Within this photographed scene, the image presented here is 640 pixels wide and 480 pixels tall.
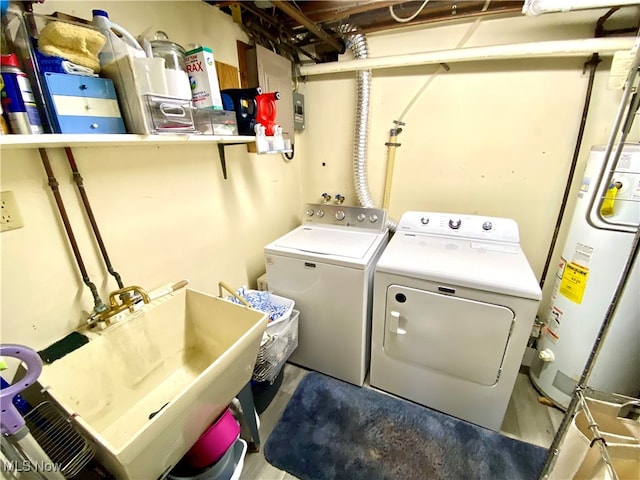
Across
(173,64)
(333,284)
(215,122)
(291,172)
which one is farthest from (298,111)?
(333,284)

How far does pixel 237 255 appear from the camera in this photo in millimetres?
1945

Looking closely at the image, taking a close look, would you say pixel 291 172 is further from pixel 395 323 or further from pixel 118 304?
pixel 118 304

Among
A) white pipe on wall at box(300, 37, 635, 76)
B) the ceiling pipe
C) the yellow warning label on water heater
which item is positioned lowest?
the yellow warning label on water heater

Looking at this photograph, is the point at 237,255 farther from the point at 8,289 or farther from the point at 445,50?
the point at 445,50

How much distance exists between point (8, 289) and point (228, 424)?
0.97 meters

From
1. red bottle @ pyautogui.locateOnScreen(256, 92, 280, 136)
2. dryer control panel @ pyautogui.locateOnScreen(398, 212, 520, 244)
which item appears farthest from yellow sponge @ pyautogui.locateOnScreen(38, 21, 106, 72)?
dryer control panel @ pyautogui.locateOnScreen(398, 212, 520, 244)

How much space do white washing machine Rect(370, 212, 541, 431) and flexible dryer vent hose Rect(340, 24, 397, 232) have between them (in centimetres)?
60

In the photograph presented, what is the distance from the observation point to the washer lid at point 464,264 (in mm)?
1317

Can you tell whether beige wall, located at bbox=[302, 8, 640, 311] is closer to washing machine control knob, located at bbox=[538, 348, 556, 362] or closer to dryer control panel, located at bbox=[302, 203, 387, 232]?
dryer control panel, located at bbox=[302, 203, 387, 232]

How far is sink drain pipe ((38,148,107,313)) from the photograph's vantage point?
3.21 ft

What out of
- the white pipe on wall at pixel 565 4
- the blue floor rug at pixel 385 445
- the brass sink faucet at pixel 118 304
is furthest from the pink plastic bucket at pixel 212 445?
the white pipe on wall at pixel 565 4

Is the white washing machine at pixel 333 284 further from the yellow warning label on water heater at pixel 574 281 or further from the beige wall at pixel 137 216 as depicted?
the yellow warning label on water heater at pixel 574 281

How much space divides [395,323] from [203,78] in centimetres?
157

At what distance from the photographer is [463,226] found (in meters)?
1.86
